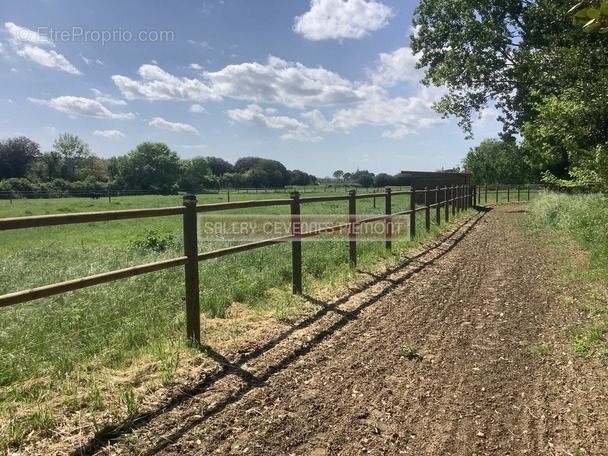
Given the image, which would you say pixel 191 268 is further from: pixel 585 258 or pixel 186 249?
pixel 585 258

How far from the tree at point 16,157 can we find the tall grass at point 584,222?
3526 inches

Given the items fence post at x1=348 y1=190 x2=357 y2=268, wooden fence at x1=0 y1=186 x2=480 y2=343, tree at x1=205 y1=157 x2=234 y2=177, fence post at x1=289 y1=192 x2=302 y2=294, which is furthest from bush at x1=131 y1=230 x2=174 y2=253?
tree at x1=205 y1=157 x2=234 y2=177

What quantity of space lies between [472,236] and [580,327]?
8.39 meters

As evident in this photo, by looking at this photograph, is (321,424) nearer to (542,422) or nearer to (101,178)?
(542,422)

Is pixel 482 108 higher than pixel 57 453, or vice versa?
pixel 482 108

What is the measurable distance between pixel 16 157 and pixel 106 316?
94.1m

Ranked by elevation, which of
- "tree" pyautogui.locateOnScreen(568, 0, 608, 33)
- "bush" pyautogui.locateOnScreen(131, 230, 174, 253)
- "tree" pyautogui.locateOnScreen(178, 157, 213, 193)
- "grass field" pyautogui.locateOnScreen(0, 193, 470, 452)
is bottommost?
"grass field" pyautogui.locateOnScreen(0, 193, 470, 452)

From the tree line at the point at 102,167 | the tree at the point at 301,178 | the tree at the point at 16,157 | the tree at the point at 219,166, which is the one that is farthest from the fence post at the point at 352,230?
the tree at the point at 219,166

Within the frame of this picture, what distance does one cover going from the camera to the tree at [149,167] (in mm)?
78500

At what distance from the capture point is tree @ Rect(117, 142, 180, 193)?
78.5 m

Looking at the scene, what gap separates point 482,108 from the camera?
2781cm

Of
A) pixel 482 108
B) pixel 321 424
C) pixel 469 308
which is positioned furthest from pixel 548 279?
pixel 482 108

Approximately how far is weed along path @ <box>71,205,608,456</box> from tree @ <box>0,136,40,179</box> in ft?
303

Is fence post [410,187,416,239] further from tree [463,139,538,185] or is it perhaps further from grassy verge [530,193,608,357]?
tree [463,139,538,185]
